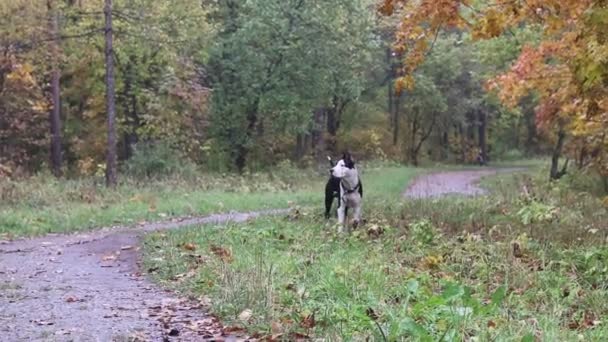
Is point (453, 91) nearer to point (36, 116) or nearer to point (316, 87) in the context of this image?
point (316, 87)

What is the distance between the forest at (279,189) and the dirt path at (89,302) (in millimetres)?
46

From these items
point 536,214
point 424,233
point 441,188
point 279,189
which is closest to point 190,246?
point 424,233

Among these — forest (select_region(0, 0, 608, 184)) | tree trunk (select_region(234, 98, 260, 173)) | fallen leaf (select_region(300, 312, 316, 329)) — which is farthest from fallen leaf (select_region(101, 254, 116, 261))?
tree trunk (select_region(234, 98, 260, 173))

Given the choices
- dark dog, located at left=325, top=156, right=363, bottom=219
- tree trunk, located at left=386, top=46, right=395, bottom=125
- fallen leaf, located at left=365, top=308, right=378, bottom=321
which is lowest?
fallen leaf, located at left=365, top=308, right=378, bottom=321

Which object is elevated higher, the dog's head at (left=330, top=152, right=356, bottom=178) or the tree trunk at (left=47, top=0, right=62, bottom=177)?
the tree trunk at (left=47, top=0, right=62, bottom=177)

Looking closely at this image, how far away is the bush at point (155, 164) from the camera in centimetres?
2506

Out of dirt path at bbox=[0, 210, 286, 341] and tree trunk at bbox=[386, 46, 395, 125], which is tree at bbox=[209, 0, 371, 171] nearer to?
tree trunk at bbox=[386, 46, 395, 125]

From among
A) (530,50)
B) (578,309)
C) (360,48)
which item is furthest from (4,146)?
(578,309)

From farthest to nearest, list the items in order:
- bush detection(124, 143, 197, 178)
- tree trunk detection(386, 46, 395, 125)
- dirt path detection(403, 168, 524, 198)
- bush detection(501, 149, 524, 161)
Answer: bush detection(501, 149, 524, 161), tree trunk detection(386, 46, 395, 125), bush detection(124, 143, 197, 178), dirt path detection(403, 168, 524, 198)

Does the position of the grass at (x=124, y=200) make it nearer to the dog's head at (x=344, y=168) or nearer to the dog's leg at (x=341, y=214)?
the dog's head at (x=344, y=168)

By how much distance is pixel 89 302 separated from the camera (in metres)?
7.54

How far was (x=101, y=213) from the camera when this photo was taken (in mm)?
16859

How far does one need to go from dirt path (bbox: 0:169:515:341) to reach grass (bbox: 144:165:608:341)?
13.1 inches

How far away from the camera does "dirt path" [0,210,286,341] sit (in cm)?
620
